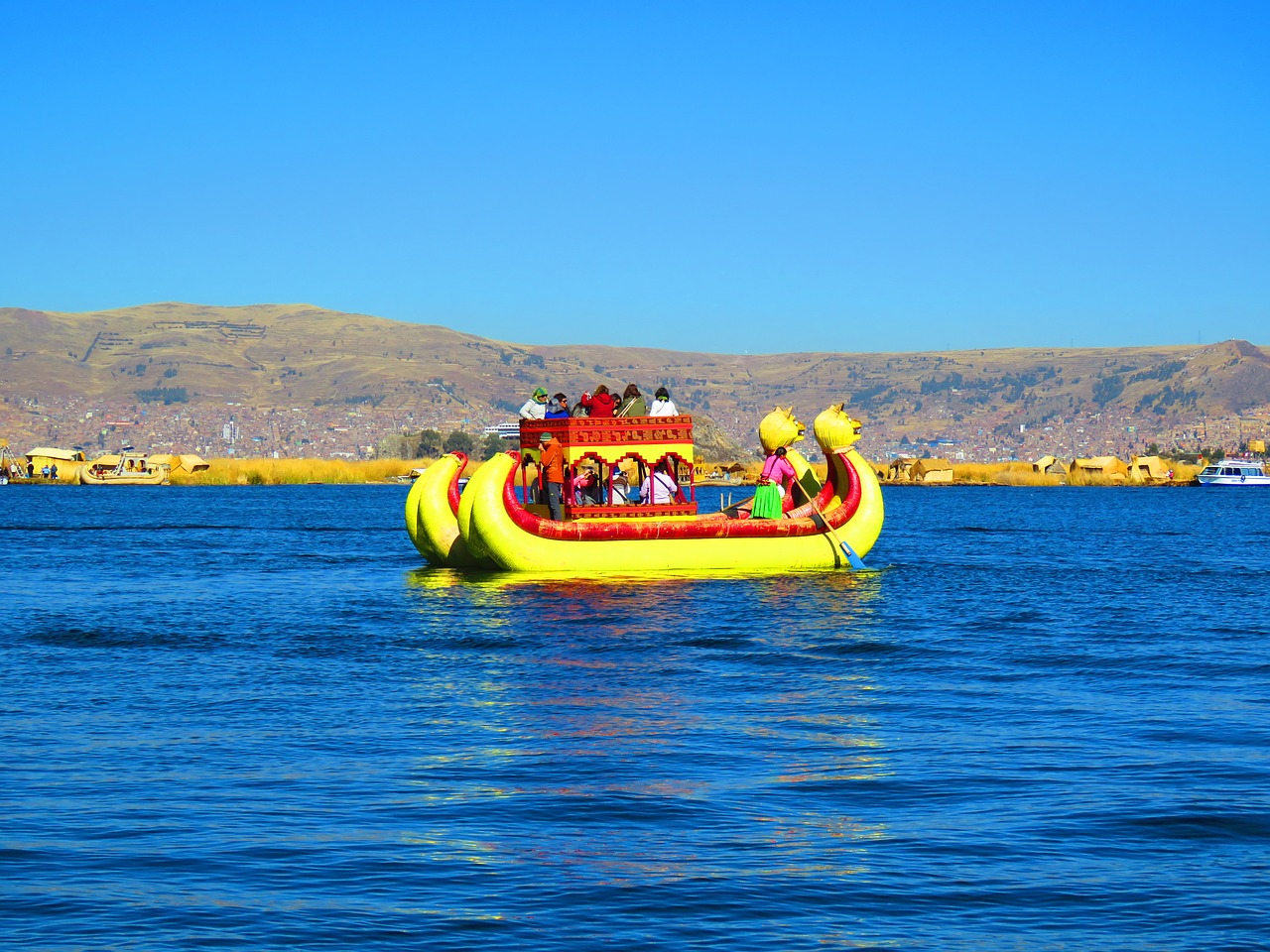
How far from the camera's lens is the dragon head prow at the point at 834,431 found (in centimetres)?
3338

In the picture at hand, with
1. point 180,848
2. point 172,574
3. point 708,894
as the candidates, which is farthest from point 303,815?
point 172,574

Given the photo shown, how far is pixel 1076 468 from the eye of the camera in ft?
401

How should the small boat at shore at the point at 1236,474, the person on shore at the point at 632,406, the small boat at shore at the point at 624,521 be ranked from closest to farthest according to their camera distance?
the small boat at shore at the point at 624,521, the person on shore at the point at 632,406, the small boat at shore at the point at 1236,474

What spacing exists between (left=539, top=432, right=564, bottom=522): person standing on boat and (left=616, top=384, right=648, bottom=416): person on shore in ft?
4.75

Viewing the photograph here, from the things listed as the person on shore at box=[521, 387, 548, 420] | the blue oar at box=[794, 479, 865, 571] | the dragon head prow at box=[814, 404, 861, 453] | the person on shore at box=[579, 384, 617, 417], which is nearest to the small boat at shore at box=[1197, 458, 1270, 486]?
the dragon head prow at box=[814, 404, 861, 453]

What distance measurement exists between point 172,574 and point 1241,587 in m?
21.5

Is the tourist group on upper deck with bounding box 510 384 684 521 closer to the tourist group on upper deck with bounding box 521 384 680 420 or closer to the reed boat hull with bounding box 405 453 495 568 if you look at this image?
the tourist group on upper deck with bounding box 521 384 680 420

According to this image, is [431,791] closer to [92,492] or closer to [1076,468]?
[92,492]

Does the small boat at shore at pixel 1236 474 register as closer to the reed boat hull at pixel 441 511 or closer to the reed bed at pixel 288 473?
the reed bed at pixel 288 473

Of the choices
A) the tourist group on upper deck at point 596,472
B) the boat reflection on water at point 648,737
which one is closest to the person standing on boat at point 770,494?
the tourist group on upper deck at point 596,472

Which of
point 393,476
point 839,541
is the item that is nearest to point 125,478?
point 393,476

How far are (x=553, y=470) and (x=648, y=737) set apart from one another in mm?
15317

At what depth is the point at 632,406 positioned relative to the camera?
1187 inches

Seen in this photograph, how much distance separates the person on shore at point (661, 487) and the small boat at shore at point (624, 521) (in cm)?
12
